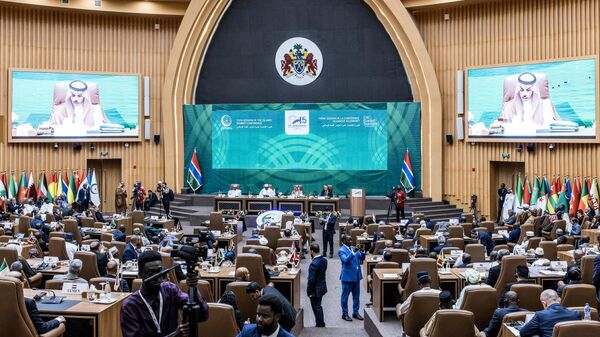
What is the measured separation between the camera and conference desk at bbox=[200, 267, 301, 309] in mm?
10250

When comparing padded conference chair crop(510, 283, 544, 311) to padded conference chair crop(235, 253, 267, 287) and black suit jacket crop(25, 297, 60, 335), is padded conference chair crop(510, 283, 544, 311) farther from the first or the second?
black suit jacket crop(25, 297, 60, 335)

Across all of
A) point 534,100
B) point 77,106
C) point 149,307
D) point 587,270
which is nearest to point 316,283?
point 587,270

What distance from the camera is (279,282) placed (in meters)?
10.3

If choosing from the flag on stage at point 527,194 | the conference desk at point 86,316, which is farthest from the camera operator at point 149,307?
the flag on stage at point 527,194

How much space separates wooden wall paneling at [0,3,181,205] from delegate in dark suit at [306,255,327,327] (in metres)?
17.7

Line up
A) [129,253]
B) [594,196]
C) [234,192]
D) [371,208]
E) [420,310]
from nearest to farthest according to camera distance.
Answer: [420,310] → [129,253] → [594,196] → [234,192] → [371,208]

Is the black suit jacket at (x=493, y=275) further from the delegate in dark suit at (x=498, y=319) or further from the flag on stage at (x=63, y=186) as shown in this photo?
the flag on stage at (x=63, y=186)

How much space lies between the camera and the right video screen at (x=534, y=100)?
20344mm

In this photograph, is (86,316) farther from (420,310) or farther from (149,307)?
(420,310)

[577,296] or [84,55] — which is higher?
[84,55]

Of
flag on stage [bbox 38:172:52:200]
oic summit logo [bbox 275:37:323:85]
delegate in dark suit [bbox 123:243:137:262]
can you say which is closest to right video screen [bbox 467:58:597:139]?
oic summit logo [bbox 275:37:323:85]

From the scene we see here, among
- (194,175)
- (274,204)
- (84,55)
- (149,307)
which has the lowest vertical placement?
(274,204)

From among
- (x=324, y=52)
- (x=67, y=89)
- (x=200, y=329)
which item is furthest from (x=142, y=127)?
(x=200, y=329)

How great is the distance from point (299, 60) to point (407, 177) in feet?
19.9
